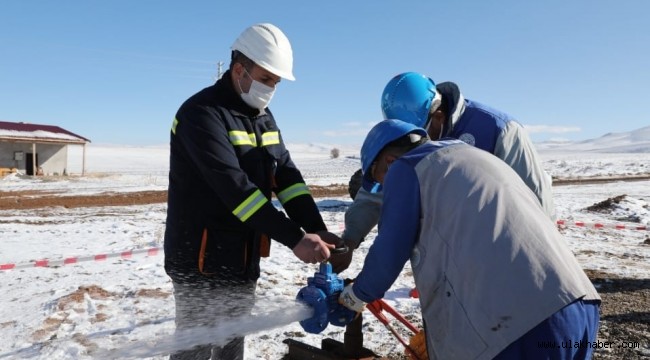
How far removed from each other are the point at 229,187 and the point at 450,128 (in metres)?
1.32

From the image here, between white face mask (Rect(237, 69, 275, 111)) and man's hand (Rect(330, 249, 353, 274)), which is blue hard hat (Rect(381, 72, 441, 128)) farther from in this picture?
man's hand (Rect(330, 249, 353, 274))

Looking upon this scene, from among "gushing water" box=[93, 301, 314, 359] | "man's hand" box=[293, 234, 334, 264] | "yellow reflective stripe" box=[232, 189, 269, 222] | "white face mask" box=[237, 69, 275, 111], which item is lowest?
"gushing water" box=[93, 301, 314, 359]

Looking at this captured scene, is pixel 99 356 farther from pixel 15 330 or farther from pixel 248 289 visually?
pixel 248 289

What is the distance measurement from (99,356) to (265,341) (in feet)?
3.99

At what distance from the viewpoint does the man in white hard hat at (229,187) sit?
242cm

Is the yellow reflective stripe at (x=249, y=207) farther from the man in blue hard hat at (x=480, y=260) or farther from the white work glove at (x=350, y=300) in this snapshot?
the man in blue hard hat at (x=480, y=260)

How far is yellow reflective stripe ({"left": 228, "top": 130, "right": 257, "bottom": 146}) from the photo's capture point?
2523mm

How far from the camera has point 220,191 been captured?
7.89 ft

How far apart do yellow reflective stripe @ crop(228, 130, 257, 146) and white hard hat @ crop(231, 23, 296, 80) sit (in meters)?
0.35

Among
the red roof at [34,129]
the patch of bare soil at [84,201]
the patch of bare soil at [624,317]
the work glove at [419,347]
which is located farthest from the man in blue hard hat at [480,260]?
the red roof at [34,129]

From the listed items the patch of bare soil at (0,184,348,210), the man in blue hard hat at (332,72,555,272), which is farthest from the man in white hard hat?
the patch of bare soil at (0,184,348,210)

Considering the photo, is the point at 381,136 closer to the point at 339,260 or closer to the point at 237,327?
the point at 339,260

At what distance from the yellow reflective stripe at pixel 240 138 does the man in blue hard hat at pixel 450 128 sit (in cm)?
75

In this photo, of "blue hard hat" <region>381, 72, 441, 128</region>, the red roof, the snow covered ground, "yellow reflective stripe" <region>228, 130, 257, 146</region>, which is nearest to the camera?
"yellow reflective stripe" <region>228, 130, 257, 146</region>
